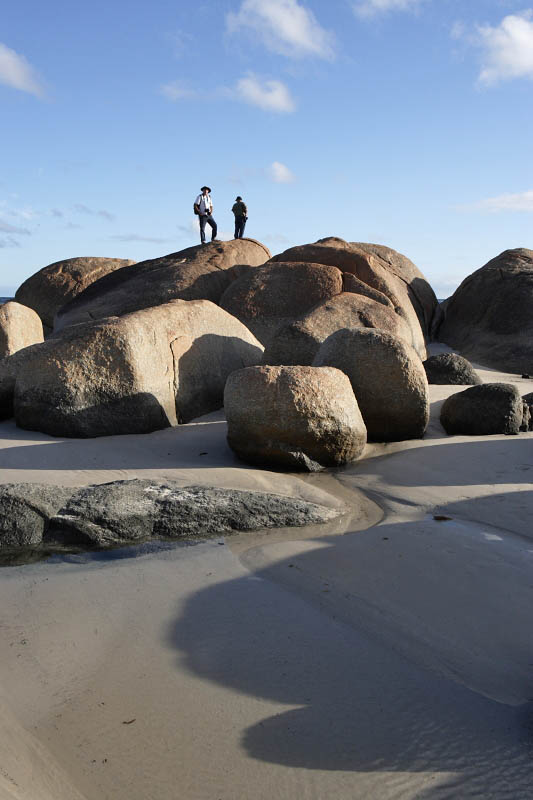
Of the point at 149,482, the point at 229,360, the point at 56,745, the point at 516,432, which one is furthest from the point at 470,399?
the point at 56,745

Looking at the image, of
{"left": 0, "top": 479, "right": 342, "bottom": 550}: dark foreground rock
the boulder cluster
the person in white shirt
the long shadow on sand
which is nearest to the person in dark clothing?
the person in white shirt

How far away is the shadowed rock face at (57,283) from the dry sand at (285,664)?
1337 centimetres

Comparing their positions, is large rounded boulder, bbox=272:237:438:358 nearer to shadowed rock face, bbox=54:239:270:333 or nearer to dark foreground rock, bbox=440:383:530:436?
shadowed rock face, bbox=54:239:270:333

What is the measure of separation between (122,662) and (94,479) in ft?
8.57

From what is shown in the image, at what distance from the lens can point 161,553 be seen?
170 inches

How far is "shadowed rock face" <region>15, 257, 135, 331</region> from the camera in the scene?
16984 millimetres

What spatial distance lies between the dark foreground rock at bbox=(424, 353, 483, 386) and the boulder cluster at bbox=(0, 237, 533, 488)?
0.02 metres

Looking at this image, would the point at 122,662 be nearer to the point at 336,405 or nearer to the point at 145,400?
the point at 336,405

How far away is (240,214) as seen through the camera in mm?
16922

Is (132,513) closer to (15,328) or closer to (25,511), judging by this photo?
(25,511)

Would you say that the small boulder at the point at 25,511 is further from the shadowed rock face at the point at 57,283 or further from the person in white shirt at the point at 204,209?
the shadowed rock face at the point at 57,283

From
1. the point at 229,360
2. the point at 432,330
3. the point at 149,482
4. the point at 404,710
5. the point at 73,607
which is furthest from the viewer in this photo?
the point at 432,330

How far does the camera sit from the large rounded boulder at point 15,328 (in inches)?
422

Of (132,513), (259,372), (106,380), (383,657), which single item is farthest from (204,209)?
(383,657)
